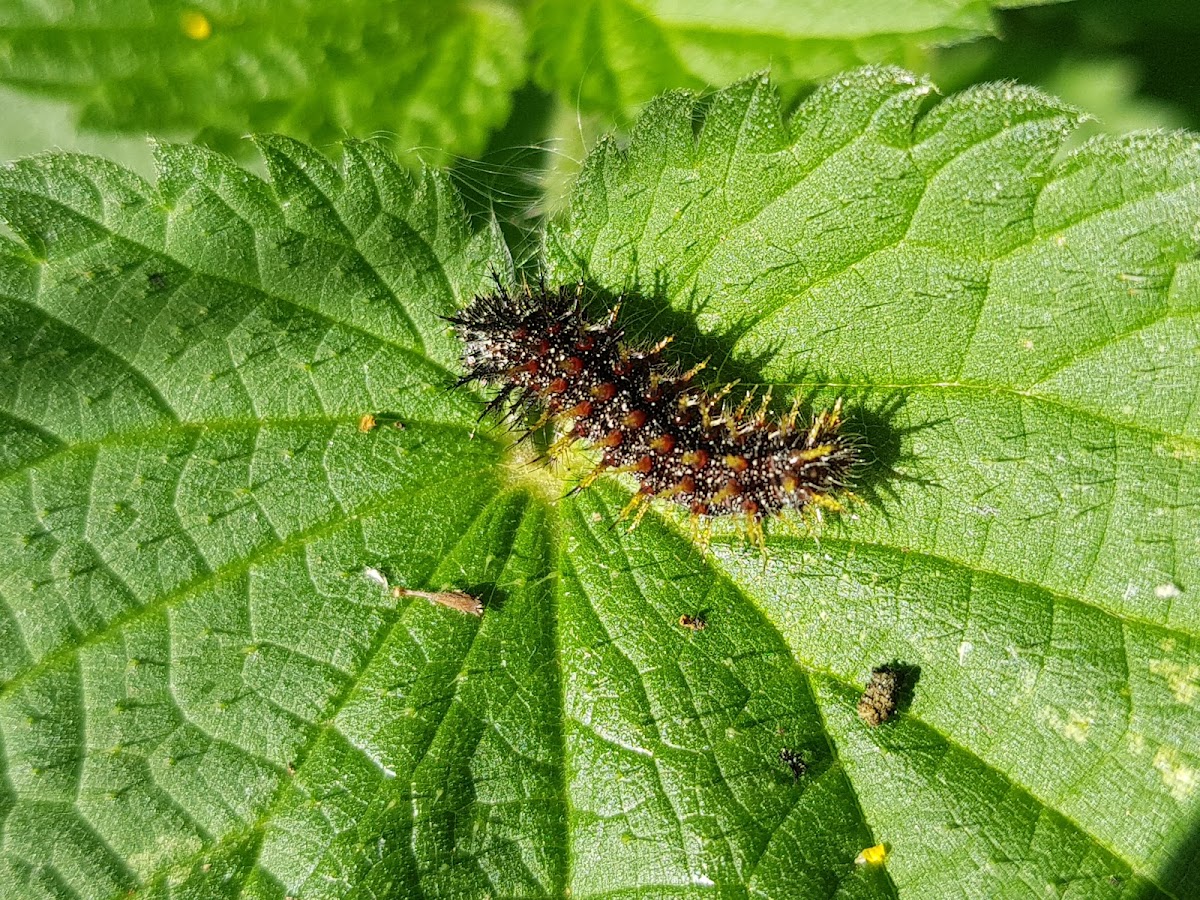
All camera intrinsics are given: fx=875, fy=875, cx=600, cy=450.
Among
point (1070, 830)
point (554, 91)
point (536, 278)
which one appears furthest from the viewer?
point (554, 91)

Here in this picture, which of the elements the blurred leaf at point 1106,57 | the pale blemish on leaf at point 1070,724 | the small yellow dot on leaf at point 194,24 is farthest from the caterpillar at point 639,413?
the blurred leaf at point 1106,57

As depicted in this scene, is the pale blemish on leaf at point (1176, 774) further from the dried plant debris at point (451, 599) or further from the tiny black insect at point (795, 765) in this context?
the dried plant debris at point (451, 599)

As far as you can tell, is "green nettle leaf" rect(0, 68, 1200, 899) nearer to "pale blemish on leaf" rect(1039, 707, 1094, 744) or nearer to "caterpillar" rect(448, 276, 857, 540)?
"pale blemish on leaf" rect(1039, 707, 1094, 744)

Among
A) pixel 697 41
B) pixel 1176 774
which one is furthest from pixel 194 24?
pixel 1176 774

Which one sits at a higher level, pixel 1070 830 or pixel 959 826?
pixel 1070 830

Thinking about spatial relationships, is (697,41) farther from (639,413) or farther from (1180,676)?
(1180,676)

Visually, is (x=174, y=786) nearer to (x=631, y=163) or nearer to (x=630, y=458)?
(x=630, y=458)

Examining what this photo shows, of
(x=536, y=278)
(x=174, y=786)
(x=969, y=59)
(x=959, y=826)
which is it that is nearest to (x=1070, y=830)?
(x=959, y=826)
